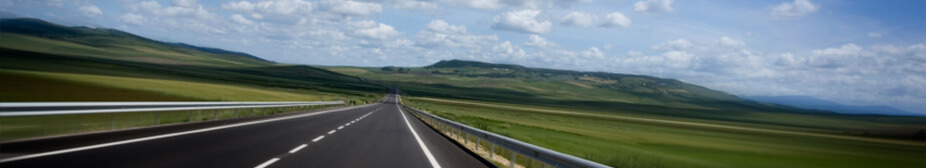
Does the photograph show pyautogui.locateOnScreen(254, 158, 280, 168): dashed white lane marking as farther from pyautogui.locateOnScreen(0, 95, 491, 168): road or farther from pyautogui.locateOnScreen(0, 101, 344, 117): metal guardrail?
pyautogui.locateOnScreen(0, 101, 344, 117): metal guardrail

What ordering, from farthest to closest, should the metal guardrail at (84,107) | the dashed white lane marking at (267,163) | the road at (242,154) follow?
the metal guardrail at (84,107)
the dashed white lane marking at (267,163)
the road at (242,154)

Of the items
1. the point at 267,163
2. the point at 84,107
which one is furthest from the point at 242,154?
the point at 84,107

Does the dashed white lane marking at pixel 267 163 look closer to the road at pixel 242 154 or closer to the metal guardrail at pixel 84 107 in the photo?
the road at pixel 242 154

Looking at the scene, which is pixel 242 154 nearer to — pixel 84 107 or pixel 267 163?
pixel 267 163

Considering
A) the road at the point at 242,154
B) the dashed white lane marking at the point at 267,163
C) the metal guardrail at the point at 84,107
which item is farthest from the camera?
the metal guardrail at the point at 84,107

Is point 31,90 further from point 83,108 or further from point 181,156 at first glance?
point 181,156

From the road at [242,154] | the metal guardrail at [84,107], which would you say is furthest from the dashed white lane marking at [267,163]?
the metal guardrail at [84,107]

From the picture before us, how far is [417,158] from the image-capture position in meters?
12.6

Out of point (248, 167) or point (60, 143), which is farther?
point (60, 143)

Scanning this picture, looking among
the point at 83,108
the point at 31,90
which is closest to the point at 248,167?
the point at 83,108

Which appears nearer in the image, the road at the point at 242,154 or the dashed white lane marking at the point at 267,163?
the road at the point at 242,154

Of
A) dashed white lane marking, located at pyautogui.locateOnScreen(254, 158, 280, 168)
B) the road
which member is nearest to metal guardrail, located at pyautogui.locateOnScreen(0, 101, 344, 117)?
the road

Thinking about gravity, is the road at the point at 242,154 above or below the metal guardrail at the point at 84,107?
below

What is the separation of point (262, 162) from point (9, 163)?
11.1 ft
